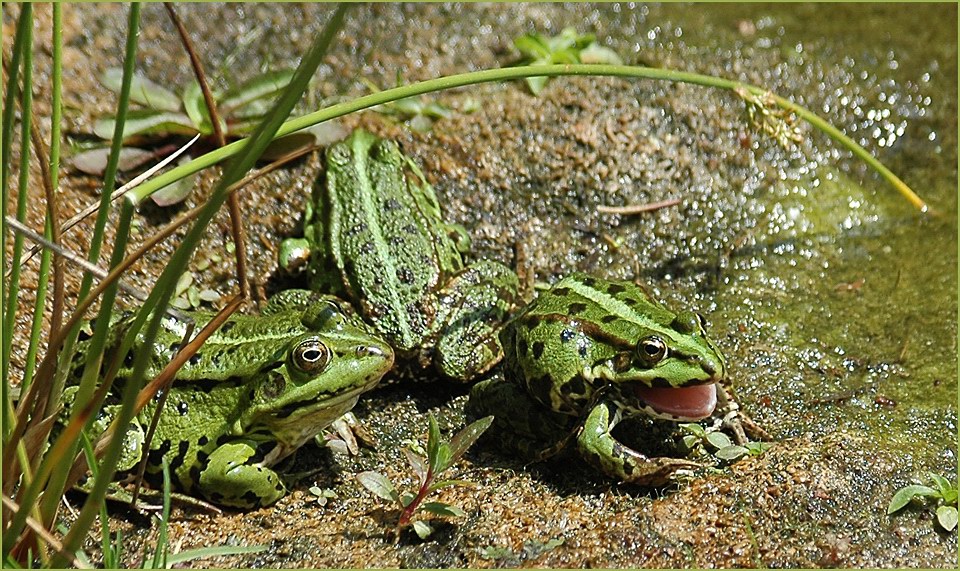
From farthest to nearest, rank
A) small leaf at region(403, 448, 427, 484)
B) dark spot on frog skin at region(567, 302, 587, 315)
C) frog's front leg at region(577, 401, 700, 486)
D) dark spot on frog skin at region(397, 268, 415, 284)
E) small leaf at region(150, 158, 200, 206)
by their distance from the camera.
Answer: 1. small leaf at region(150, 158, 200, 206)
2. dark spot on frog skin at region(397, 268, 415, 284)
3. dark spot on frog skin at region(567, 302, 587, 315)
4. frog's front leg at region(577, 401, 700, 486)
5. small leaf at region(403, 448, 427, 484)

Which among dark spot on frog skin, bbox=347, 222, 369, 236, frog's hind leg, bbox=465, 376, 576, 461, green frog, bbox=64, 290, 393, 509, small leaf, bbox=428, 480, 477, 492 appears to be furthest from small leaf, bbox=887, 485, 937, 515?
dark spot on frog skin, bbox=347, 222, 369, 236

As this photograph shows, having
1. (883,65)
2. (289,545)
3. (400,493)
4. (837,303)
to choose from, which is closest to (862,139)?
(883,65)

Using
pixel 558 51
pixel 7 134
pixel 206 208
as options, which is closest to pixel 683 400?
pixel 206 208

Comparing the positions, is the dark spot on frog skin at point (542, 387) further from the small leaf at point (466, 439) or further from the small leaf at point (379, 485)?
the small leaf at point (379, 485)

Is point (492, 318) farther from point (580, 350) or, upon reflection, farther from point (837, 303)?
point (837, 303)

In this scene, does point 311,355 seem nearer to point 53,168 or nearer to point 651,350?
point 53,168

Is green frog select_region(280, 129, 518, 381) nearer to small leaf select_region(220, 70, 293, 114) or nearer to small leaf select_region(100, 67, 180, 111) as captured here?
small leaf select_region(220, 70, 293, 114)

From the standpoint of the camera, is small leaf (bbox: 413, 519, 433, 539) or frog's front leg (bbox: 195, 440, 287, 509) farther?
frog's front leg (bbox: 195, 440, 287, 509)

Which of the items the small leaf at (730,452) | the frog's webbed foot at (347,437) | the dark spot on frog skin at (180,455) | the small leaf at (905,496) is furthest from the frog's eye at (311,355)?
the small leaf at (905,496)
